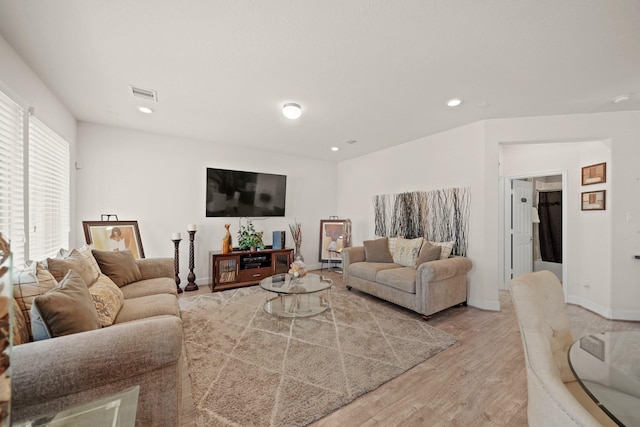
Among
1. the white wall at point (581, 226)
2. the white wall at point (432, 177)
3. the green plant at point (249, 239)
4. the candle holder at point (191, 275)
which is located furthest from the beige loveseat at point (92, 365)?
the white wall at point (581, 226)

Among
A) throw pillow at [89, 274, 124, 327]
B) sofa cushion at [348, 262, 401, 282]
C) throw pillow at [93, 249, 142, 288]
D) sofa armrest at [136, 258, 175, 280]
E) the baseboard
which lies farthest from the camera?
sofa cushion at [348, 262, 401, 282]

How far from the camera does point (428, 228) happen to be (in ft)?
13.2

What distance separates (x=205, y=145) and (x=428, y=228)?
406cm

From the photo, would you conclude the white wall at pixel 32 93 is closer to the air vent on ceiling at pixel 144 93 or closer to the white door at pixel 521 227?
the air vent on ceiling at pixel 144 93

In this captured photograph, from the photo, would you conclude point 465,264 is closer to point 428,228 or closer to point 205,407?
point 428,228

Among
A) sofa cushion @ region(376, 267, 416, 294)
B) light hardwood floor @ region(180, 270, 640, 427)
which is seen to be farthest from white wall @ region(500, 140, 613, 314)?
sofa cushion @ region(376, 267, 416, 294)

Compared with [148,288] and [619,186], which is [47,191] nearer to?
[148,288]

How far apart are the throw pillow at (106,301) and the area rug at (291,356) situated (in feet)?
2.36

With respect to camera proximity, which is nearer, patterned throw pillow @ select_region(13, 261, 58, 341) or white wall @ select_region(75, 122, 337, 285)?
patterned throw pillow @ select_region(13, 261, 58, 341)

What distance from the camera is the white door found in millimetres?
4211

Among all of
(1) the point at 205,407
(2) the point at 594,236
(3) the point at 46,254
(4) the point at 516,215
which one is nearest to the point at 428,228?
(4) the point at 516,215

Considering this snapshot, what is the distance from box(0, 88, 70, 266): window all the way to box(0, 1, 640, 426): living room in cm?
21

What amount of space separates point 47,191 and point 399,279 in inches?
160

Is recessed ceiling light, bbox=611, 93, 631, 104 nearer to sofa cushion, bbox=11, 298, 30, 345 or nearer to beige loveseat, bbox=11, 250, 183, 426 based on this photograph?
beige loveseat, bbox=11, 250, 183, 426
